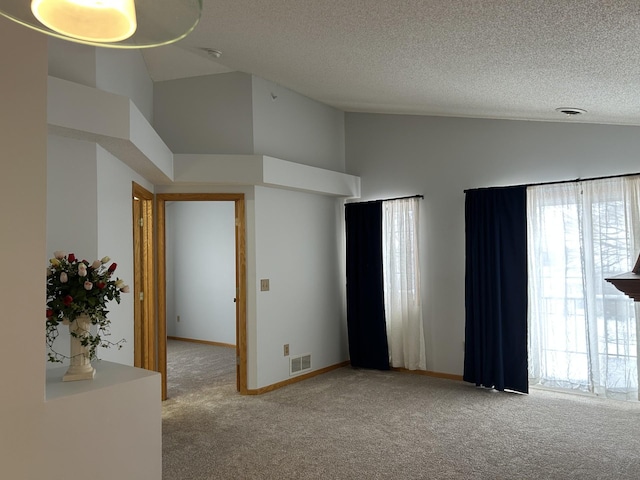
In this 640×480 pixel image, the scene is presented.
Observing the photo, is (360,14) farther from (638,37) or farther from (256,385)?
(256,385)

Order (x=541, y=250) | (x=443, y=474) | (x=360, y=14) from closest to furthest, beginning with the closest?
(x=360, y=14)
(x=443, y=474)
(x=541, y=250)

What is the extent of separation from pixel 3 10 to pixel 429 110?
4.85 meters

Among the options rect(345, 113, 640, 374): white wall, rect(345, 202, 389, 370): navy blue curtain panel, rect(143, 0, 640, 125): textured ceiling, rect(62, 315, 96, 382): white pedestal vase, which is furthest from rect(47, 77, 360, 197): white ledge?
rect(62, 315, 96, 382): white pedestal vase

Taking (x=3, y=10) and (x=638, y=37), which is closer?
(x=3, y=10)

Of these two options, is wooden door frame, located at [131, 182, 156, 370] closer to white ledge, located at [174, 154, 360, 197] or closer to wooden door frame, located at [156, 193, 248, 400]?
wooden door frame, located at [156, 193, 248, 400]

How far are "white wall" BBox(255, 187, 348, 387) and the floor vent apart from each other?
2.5 inches

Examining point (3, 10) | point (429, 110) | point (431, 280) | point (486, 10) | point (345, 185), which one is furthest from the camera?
point (345, 185)

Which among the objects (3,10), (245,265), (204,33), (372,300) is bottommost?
(372,300)

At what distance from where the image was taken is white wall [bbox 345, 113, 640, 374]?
15.7ft

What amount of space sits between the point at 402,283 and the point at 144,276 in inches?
112

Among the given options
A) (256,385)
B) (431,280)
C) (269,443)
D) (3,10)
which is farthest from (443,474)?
(3,10)

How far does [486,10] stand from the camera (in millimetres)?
2371

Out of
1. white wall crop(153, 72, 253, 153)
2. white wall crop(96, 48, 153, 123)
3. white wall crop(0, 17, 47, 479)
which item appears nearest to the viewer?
white wall crop(0, 17, 47, 479)

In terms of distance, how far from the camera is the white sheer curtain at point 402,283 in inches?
227
